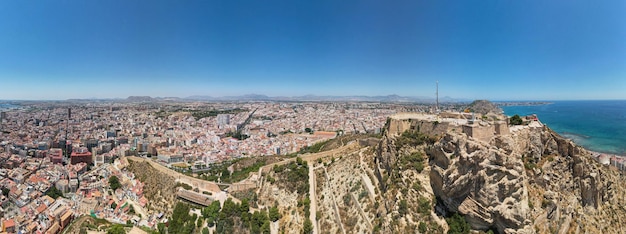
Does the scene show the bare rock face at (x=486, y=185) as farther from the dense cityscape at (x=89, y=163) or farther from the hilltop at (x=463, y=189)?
the dense cityscape at (x=89, y=163)

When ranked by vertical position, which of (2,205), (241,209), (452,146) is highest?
(452,146)

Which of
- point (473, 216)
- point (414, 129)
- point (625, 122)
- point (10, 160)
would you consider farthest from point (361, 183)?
point (625, 122)

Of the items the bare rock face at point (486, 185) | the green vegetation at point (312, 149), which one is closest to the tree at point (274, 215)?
the bare rock face at point (486, 185)

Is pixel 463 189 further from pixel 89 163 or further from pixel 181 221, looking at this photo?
pixel 89 163

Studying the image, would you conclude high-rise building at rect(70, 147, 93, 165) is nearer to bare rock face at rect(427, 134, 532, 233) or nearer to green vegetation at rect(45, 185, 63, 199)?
green vegetation at rect(45, 185, 63, 199)

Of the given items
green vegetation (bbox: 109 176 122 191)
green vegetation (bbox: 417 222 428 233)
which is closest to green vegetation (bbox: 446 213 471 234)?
green vegetation (bbox: 417 222 428 233)

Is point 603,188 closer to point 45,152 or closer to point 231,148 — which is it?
point 231,148
